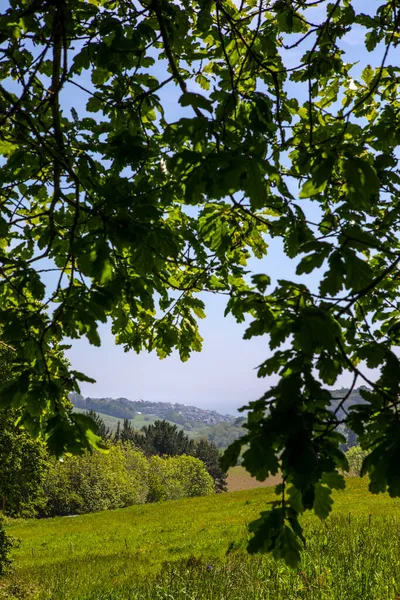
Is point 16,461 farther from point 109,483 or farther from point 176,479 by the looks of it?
point 176,479

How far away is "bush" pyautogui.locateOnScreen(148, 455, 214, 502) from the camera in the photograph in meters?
61.0

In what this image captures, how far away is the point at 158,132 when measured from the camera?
436 centimetres

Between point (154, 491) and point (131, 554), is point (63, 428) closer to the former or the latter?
point (131, 554)

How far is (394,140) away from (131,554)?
15414 millimetres

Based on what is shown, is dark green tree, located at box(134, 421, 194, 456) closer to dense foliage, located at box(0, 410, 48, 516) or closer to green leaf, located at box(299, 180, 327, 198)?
dense foliage, located at box(0, 410, 48, 516)

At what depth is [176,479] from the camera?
6444cm

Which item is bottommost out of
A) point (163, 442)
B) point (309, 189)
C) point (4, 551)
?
point (163, 442)

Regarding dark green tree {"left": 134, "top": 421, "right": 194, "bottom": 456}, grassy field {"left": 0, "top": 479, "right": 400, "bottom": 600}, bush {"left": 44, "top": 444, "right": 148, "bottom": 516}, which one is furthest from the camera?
dark green tree {"left": 134, "top": 421, "right": 194, "bottom": 456}

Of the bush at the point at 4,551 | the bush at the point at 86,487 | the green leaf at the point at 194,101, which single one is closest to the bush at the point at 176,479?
the bush at the point at 86,487

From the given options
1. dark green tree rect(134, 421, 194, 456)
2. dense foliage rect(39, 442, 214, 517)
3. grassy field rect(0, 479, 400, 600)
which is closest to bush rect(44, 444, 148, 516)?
dense foliage rect(39, 442, 214, 517)

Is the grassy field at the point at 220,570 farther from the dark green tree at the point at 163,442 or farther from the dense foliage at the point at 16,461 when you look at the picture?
the dark green tree at the point at 163,442

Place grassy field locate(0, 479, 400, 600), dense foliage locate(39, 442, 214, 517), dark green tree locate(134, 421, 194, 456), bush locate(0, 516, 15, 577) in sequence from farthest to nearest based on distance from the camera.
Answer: dark green tree locate(134, 421, 194, 456) < dense foliage locate(39, 442, 214, 517) < bush locate(0, 516, 15, 577) < grassy field locate(0, 479, 400, 600)

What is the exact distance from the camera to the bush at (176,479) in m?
61.0

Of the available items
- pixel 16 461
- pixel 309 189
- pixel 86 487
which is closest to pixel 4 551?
pixel 16 461
